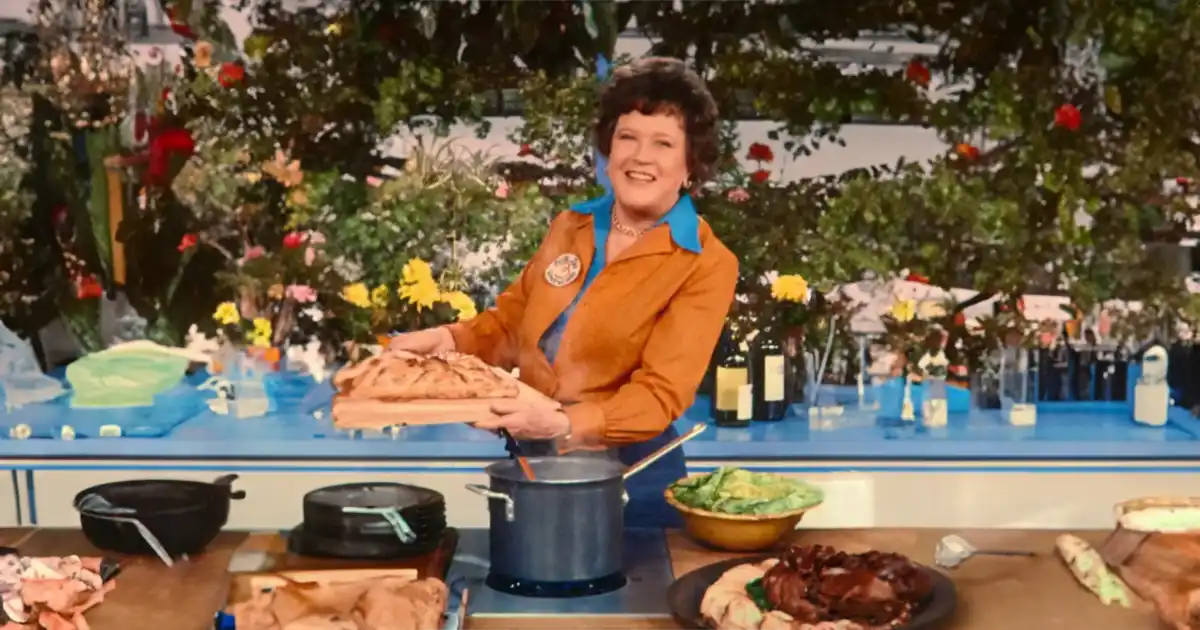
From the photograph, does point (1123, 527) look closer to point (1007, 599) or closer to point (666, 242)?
point (1007, 599)

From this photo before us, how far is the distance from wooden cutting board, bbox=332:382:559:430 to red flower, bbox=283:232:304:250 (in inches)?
45.9

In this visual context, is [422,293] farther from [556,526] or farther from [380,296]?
[556,526]

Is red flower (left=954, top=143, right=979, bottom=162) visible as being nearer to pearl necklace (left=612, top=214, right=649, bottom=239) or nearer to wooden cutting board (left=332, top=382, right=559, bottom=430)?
pearl necklace (left=612, top=214, right=649, bottom=239)

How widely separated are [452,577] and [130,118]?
2.01 m

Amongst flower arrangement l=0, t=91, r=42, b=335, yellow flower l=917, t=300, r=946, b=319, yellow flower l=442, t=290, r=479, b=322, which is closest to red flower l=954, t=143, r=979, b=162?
yellow flower l=917, t=300, r=946, b=319

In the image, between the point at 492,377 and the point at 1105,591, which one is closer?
the point at 1105,591

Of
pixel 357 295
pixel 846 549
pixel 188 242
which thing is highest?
pixel 188 242

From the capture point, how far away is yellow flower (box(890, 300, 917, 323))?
316 centimetres

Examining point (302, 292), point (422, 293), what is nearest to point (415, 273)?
point (422, 293)

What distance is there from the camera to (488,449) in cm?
293

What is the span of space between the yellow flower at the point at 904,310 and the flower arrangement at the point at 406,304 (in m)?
1.07

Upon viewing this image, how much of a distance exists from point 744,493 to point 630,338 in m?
0.78

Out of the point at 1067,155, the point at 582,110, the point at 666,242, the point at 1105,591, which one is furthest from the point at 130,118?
the point at 1105,591

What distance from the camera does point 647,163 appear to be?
8.81 ft
